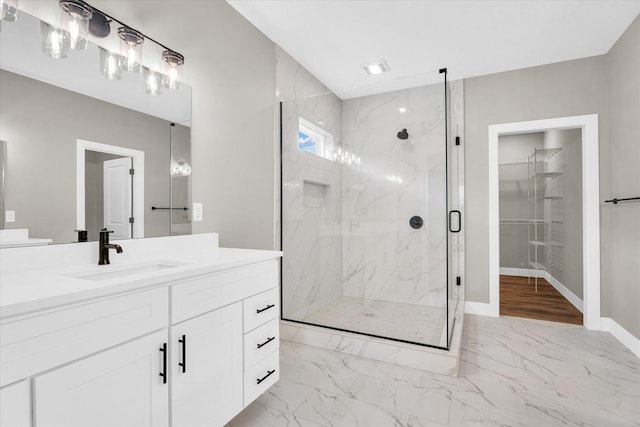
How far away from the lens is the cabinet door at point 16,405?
761 mm

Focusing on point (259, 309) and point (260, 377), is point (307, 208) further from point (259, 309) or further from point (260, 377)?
point (260, 377)

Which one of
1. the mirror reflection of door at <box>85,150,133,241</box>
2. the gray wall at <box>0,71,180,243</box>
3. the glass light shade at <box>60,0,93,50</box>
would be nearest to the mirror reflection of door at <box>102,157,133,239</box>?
the mirror reflection of door at <box>85,150,133,241</box>

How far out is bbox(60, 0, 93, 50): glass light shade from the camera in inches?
54.7

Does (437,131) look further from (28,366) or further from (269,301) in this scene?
(28,366)

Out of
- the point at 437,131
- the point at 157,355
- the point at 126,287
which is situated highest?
the point at 437,131

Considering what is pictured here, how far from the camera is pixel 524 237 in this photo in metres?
5.50

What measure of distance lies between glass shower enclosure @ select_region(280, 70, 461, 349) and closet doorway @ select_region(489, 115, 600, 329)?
1059 mm

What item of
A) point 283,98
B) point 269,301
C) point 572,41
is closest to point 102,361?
point 269,301

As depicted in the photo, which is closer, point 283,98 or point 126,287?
point 126,287

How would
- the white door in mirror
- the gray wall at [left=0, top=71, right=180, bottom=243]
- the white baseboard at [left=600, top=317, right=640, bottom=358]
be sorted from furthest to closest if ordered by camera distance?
the white baseboard at [left=600, top=317, right=640, bottom=358] → the white door in mirror → the gray wall at [left=0, top=71, right=180, bottom=243]

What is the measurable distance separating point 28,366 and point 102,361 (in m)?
0.19

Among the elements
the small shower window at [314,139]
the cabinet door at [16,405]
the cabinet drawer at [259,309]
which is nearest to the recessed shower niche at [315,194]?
the small shower window at [314,139]

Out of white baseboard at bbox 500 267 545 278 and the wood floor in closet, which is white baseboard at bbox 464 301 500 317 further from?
white baseboard at bbox 500 267 545 278

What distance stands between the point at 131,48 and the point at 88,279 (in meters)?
1.18
